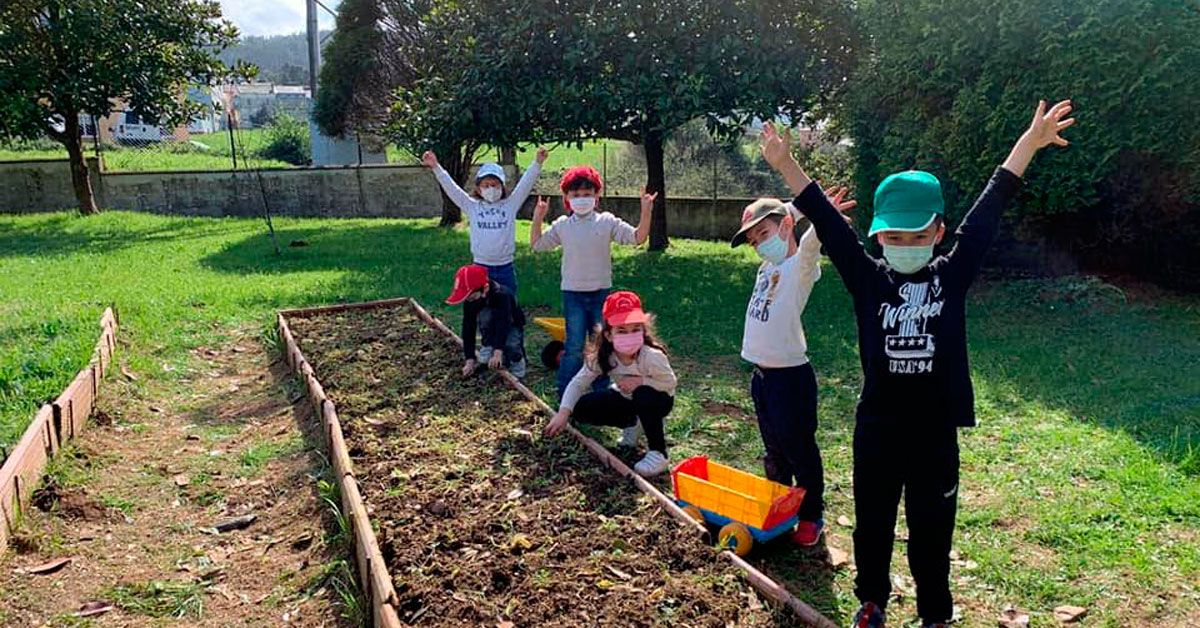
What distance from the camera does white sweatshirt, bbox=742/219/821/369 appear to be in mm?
3600

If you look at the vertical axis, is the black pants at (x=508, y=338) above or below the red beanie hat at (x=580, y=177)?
below

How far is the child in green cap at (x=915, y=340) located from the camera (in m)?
2.77

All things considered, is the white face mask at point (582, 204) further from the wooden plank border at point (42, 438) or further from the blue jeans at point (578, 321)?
the wooden plank border at point (42, 438)

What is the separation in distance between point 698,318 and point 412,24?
13.0 meters

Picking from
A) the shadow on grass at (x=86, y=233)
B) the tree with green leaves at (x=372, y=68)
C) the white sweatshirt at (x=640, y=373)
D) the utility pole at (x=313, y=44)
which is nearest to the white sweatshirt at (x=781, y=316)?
the white sweatshirt at (x=640, y=373)

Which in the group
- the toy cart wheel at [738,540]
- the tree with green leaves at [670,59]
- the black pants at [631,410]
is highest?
the tree with green leaves at [670,59]

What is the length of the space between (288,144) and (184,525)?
95.4 feet

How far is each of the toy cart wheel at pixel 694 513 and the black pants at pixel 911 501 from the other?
90cm

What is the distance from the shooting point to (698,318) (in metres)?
8.69

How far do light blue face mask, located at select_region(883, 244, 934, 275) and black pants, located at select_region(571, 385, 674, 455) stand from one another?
1892mm

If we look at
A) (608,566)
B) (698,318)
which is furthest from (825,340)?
(608,566)

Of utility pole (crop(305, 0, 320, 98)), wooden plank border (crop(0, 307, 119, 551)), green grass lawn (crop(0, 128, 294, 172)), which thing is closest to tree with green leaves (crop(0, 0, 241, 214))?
green grass lawn (crop(0, 128, 294, 172))

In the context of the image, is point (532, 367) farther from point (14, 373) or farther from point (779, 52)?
point (779, 52)

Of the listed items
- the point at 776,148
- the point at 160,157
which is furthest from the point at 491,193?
the point at 160,157
